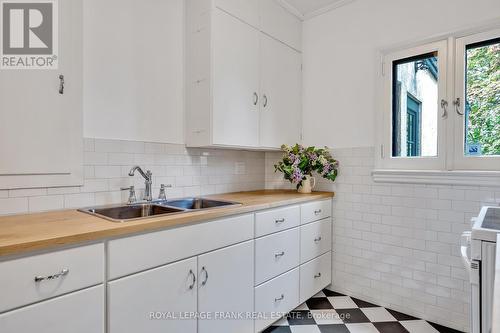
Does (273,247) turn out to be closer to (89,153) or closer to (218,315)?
(218,315)

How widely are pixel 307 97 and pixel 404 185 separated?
3.84 feet

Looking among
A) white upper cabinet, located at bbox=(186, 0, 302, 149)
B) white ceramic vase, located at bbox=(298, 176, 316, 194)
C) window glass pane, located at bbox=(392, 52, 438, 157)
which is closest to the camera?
white upper cabinet, located at bbox=(186, 0, 302, 149)

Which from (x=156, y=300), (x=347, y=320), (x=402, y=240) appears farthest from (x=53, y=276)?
(x=402, y=240)

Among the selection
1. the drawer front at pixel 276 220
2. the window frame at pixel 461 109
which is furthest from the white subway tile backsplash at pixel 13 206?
the window frame at pixel 461 109

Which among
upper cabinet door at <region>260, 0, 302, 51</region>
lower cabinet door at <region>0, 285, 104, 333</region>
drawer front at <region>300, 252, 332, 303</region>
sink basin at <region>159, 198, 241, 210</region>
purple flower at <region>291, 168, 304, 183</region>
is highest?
upper cabinet door at <region>260, 0, 302, 51</region>

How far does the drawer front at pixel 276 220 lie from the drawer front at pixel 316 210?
88mm

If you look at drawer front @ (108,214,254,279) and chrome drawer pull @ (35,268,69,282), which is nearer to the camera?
chrome drawer pull @ (35,268,69,282)

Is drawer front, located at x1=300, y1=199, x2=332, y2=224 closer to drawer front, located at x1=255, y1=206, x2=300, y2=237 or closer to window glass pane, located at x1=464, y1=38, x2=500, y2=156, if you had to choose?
drawer front, located at x1=255, y1=206, x2=300, y2=237

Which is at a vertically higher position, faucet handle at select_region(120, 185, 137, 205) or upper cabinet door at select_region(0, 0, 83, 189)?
upper cabinet door at select_region(0, 0, 83, 189)

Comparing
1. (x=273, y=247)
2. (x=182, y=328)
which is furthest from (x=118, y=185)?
(x=273, y=247)

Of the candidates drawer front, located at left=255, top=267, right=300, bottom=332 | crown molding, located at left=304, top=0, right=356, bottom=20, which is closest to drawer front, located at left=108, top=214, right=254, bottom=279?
drawer front, located at left=255, top=267, right=300, bottom=332

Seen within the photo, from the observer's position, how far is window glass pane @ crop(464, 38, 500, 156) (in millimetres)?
1845

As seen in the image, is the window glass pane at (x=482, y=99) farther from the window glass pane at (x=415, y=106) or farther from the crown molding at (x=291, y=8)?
the crown molding at (x=291, y=8)

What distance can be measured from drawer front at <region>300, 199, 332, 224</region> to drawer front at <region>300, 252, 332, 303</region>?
1.13ft
